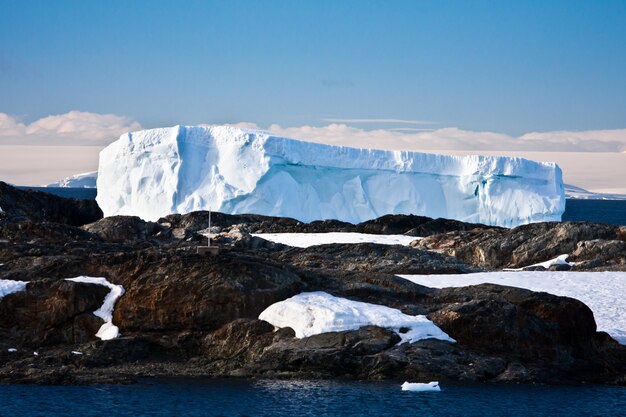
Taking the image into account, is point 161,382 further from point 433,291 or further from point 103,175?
point 103,175

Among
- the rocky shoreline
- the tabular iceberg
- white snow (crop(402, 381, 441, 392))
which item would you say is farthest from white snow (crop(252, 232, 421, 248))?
white snow (crop(402, 381, 441, 392))

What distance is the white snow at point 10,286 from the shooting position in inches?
856

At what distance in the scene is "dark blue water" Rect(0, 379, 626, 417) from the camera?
16.7m

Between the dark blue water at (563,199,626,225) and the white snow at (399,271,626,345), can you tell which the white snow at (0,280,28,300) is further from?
the dark blue water at (563,199,626,225)

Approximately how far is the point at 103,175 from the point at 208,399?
39.9 m

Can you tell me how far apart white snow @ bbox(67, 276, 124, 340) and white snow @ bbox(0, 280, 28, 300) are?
1028 mm

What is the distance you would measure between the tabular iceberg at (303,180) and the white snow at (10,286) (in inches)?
1225

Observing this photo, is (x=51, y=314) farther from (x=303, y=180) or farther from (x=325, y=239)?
(x=303, y=180)

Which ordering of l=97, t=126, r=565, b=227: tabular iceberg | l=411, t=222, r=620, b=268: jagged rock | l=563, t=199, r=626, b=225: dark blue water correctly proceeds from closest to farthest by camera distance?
l=411, t=222, r=620, b=268: jagged rock, l=97, t=126, r=565, b=227: tabular iceberg, l=563, t=199, r=626, b=225: dark blue water

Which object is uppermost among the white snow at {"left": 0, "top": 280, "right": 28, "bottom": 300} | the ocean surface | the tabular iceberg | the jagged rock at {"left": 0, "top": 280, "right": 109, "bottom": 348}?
the tabular iceberg

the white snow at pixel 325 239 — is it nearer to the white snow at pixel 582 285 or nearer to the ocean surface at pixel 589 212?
the white snow at pixel 582 285

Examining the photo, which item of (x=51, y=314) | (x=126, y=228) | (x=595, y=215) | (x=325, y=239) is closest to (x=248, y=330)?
(x=51, y=314)

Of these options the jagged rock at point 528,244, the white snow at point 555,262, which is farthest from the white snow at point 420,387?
the jagged rock at point 528,244

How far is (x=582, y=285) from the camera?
2617cm
